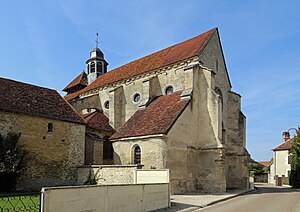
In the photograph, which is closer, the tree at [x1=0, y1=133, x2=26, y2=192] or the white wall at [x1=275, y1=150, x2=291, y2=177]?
the tree at [x1=0, y1=133, x2=26, y2=192]

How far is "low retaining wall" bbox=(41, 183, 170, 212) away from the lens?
8250 mm

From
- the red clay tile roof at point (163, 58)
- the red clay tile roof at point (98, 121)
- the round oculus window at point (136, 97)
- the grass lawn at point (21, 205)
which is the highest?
the red clay tile roof at point (163, 58)

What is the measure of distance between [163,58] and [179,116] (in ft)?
30.6

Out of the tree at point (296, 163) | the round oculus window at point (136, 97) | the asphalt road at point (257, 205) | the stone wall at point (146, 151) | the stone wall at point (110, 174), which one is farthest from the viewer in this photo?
the tree at point (296, 163)

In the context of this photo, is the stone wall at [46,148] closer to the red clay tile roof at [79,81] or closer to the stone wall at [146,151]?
the stone wall at [146,151]

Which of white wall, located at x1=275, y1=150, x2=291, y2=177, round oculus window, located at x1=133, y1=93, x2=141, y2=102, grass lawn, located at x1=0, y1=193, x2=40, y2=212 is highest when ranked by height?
round oculus window, located at x1=133, y1=93, x2=141, y2=102

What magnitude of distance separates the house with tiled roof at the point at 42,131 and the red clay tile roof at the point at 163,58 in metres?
8.77

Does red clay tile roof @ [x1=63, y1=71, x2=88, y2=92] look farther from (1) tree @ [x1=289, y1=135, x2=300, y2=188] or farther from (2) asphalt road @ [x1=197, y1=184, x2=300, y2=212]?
(2) asphalt road @ [x1=197, y1=184, x2=300, y2=212]

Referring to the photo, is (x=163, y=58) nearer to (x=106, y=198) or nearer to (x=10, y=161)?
(x=10, y=161)

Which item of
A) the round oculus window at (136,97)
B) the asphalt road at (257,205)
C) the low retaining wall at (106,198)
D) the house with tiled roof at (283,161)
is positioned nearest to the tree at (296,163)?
the house with tiled roof at (283,161)

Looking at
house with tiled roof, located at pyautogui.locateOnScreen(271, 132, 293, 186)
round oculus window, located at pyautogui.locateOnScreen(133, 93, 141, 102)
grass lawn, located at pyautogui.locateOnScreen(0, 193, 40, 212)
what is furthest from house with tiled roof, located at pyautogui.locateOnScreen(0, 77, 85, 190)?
house with tiled roof, located at pyautogui.locateOnScreen(271, 132, 293, 186)

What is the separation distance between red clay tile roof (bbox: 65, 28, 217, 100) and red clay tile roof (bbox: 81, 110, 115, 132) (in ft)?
13.5

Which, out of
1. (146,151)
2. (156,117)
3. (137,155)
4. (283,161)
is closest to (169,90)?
(156,117)

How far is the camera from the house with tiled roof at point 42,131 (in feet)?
64.0
